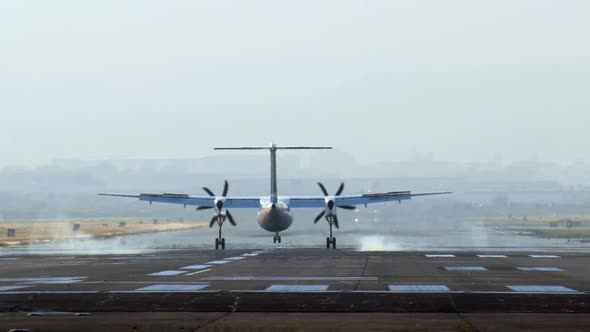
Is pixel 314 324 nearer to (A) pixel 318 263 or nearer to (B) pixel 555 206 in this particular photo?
(A) pixel 318 263

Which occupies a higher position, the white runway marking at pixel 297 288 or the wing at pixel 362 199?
the wing at pixel 362 199

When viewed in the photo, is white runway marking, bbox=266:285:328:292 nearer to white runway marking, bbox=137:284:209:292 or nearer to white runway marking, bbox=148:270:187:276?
white runway marking, bbox=137:284:209:292

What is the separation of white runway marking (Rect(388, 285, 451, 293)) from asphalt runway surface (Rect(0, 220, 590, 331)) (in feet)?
0.24

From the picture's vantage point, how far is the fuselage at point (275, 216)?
59000 mm

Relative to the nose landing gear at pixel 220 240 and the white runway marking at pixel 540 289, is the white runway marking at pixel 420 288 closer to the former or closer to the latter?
the white runway marking at pixel 540 289

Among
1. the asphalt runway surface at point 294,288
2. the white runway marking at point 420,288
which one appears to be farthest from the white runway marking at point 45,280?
the white runway marking at point 420,288

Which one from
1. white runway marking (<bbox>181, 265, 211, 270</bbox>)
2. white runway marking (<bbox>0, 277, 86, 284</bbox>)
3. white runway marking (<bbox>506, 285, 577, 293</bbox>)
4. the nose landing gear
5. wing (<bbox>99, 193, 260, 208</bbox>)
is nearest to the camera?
white runway marking (<bbox>506, 285, 577, 293</bbox>)

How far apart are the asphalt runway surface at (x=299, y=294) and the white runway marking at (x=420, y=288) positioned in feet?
0.24

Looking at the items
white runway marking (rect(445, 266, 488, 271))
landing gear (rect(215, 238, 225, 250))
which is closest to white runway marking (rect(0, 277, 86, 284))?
white runway marking (rect(445, 266, 488, 271))

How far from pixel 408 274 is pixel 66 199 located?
10045 centimetres

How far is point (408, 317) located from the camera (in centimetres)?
2148

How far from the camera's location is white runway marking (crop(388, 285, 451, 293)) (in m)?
29.0

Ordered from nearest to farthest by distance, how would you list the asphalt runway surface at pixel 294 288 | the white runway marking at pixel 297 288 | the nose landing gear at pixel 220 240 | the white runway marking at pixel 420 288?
the asphalt runway surface at pixel 294 288 → the white runway marking at pixel 420 288 → the white runway marking at pixel 297 288 → the nose landing gear at pixel 220 240

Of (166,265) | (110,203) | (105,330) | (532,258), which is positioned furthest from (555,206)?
(105,330)
